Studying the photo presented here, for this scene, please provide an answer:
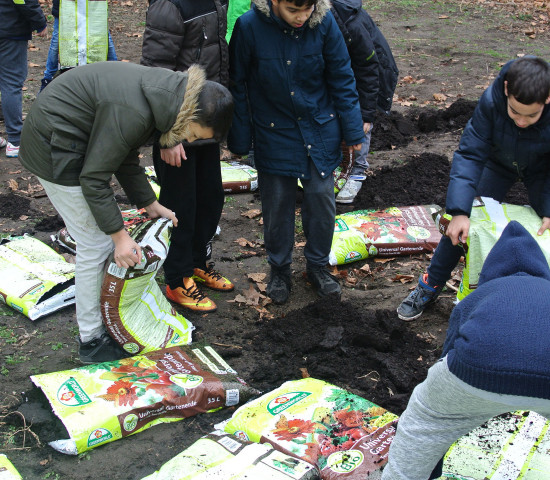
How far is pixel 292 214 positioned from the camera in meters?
4.13

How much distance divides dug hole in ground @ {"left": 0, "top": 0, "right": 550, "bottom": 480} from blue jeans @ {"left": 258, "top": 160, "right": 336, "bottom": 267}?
1.03ft

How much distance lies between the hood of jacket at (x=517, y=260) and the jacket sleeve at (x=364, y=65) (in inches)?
113

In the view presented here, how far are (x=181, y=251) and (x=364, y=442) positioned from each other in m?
1.73

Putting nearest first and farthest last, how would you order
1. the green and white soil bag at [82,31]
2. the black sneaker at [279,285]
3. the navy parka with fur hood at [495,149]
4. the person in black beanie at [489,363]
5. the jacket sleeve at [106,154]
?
the person in black beanie at [489,363] → the jacket sleeve at [106,154] → the navy parka with fur hood at [495,149] → the black sneaker at [279,285] → the green and white soil bag at [82,31]

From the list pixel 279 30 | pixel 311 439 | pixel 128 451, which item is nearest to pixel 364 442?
pixel 311 439

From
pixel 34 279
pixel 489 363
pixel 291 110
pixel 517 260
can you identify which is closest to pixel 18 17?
pixel 34 279

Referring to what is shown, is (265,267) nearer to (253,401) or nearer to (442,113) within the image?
(253,401)

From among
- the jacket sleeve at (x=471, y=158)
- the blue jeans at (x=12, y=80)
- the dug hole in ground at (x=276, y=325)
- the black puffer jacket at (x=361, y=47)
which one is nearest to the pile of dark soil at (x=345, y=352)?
the dug hole in ground at (x=276, y=325)

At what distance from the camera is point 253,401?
9.93 feet

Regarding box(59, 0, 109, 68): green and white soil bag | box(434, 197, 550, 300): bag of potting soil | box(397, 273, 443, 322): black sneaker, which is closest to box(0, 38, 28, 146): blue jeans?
box(59, 0, 109, 68): green and white soil bag

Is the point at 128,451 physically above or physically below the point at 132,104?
below

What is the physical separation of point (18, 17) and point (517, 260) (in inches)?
225

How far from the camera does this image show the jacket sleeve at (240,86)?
3660 mm

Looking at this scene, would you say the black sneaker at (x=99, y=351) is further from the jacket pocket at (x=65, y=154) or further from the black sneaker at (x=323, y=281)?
the black sneaker at (x=323, y=281)
